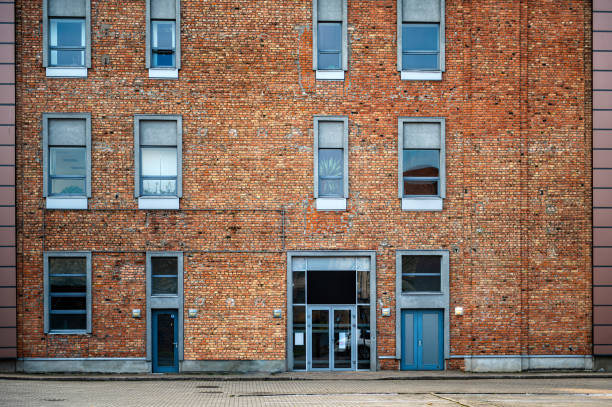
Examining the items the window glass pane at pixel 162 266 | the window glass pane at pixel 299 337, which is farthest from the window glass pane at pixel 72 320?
the window glass pane at pixel 299 337

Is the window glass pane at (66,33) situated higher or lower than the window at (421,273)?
higher

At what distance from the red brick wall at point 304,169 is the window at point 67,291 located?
330 mm

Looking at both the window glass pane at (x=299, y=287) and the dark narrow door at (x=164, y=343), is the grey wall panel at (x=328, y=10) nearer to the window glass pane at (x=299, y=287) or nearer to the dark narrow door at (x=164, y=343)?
the window glass pane at (x=299, y=287)

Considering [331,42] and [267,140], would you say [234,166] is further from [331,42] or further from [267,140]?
[331,42]

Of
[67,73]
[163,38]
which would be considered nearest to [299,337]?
[163,38]

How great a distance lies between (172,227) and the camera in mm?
16844

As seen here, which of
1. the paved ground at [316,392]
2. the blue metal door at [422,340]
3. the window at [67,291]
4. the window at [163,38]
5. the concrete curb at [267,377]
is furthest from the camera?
the blue metal door at [422,340]

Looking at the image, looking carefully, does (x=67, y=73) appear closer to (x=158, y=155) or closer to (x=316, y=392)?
(x=158, y=155)

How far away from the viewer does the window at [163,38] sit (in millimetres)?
16922

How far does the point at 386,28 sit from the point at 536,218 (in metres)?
7.57

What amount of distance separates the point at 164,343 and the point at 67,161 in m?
6.36

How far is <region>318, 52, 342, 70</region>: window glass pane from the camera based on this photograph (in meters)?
17.3

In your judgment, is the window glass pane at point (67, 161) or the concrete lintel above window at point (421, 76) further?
the concrete lintel above window at point (421, 76)

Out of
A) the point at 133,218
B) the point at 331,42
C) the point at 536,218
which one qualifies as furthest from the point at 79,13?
the point at 536,218
